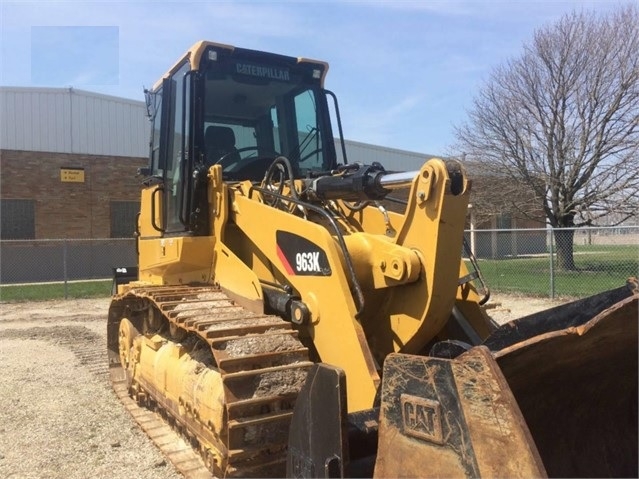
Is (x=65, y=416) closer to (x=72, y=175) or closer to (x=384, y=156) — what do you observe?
(x=72, y=175)

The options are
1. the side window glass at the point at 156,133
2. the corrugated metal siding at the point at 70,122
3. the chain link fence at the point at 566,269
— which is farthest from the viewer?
the corrugated metal siding at the point at 70,122

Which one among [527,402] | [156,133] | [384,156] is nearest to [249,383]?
[527,402]

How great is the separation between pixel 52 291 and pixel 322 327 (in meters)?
15.7

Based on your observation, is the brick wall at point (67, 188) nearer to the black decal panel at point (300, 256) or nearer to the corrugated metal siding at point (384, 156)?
the corrugated metal siding at point (384, 156)

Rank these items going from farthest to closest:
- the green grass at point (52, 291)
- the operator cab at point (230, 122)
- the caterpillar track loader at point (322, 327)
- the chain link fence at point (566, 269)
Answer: the green grass at point (52, 291)
the chain link fence at point (566, 269)
the operator cab at point (230, 122)
the caterpillar track loader at point (322, 327)

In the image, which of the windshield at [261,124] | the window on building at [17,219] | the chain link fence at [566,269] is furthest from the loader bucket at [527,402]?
the window on building at [17,219]

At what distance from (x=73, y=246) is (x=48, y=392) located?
1647 cm

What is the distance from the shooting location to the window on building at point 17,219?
21.1 metres

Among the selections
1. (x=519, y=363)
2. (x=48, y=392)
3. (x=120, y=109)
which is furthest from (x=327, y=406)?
(x=120, y=109)

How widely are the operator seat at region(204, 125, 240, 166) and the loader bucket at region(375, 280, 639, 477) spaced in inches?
124

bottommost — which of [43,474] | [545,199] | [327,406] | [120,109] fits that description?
[43,474]

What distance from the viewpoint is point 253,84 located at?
5508mm

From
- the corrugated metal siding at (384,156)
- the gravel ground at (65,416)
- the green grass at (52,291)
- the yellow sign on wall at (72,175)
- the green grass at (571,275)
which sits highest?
the corrugated metal siding at (384,156)

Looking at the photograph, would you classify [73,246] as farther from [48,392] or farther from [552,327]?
[552,327]
